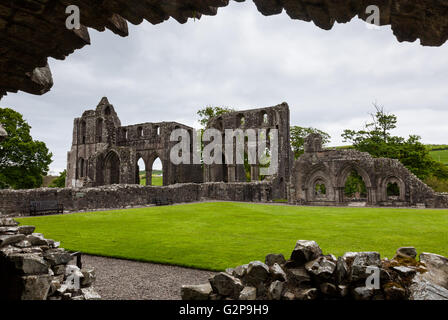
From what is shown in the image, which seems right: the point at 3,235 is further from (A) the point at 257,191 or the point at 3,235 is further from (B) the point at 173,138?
(B) the point at 173,138

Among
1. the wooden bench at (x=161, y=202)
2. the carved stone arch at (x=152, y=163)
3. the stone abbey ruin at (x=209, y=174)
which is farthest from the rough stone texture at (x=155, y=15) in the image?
the carved stone arch at (x=152, y=163)

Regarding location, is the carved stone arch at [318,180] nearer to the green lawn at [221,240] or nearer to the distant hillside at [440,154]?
the green lawn at [221,240]

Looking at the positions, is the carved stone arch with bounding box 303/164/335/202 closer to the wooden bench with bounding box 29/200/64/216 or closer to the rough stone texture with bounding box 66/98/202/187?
the rough stone texture with bounding box 66/98/202/187

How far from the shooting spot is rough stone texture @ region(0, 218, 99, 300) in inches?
152

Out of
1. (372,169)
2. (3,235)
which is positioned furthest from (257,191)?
(3,235)

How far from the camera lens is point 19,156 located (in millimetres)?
29281

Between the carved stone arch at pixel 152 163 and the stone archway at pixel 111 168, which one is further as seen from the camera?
the carved stone arch at pixel 152 163

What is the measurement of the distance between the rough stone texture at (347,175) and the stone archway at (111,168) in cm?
1968

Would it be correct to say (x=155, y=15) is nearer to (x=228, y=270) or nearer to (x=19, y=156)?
(x=228, y=270)

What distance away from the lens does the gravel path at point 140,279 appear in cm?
466

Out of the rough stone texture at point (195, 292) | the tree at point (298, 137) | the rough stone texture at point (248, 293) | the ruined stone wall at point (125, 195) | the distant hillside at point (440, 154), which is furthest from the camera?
the distant hillside at point (440, 154)

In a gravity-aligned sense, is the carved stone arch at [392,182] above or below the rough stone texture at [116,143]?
below

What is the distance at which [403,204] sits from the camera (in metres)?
22.5

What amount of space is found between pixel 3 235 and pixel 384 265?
5.61 meters
